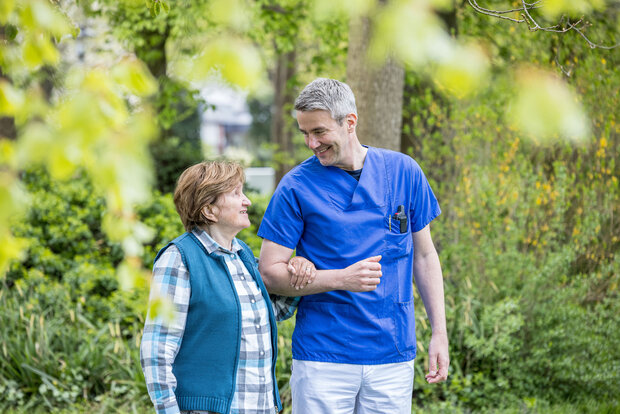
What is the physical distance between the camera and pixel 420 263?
290 centimetres

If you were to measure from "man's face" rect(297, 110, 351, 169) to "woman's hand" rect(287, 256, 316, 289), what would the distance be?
43 centimetres

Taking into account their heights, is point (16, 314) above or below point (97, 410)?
above

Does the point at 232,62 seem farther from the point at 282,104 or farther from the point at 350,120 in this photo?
the point at 282,104

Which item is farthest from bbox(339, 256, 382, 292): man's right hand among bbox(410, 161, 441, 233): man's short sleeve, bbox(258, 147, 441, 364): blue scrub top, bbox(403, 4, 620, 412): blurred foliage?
bbox(403, 4, 620, 412): blurred foliage

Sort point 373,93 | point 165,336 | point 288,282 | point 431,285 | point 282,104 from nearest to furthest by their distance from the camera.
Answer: point 165,336 < point 288,282 < point 431,285 < point 373,93 < point 282,104

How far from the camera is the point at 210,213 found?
7.93 ft

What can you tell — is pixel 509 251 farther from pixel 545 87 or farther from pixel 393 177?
pixel 545 87

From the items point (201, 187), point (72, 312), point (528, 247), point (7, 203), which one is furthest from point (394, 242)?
point (528, 247)

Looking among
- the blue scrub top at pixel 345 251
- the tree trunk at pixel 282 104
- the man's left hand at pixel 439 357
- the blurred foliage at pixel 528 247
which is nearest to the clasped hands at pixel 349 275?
the blue scrub top at pixel 345 251

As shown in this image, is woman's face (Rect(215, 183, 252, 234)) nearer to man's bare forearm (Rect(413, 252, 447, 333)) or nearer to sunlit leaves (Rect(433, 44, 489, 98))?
man's bare forearm (Rect(413, 252, 447, 333))

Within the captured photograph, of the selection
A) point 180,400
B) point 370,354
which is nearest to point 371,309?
point 370,354

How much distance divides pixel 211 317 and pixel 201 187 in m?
0.47

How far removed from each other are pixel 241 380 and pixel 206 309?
28cm

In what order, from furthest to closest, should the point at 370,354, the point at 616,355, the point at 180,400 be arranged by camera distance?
the point at 616,355
the point at 370,354
the point at 180,400
